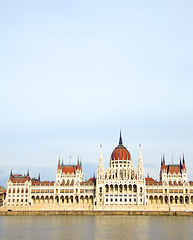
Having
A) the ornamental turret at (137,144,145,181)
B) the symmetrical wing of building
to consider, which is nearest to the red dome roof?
the symmetrical wing of building

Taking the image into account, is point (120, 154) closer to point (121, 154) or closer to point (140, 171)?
point (121, 154)

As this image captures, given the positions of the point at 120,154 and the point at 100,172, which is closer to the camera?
the point at 100,172

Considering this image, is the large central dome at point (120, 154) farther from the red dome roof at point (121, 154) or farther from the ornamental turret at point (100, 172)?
the ornamental turret at point (100, 172)

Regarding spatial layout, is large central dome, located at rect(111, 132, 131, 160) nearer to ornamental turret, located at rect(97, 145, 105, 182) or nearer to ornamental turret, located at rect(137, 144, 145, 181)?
ornamental turret, located at rect(137, 144, 145, 181)

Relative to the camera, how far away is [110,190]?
5374 inches

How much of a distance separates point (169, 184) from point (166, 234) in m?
84.8

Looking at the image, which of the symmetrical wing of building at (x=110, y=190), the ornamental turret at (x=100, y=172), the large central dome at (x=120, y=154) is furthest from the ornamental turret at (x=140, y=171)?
the ornamental turret at (x=100, y=172)

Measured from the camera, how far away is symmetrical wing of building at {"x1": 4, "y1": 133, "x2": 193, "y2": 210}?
13312cm

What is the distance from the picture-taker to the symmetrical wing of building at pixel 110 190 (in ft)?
437

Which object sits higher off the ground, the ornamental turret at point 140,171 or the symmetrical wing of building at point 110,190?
the ornamental turret at point 140,171

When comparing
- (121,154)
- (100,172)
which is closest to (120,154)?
(121,154)

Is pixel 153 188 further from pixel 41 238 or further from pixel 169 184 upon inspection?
pixel 41 238

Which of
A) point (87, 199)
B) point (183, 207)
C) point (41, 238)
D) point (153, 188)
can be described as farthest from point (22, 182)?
point (41, 238)

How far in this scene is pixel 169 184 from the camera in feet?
463
